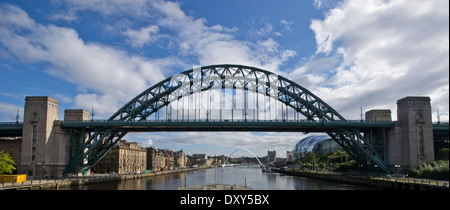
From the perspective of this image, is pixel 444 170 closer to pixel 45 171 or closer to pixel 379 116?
pixel 379 116

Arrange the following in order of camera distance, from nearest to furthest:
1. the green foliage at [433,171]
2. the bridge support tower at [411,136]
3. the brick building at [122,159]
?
the green foliage at [433,171] → the bridge support tower at [411,136] → the brick building at [122,159]

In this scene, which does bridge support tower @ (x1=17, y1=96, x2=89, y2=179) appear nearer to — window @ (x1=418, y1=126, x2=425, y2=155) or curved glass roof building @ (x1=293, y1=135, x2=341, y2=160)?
window @ (x1=418, y1=126, x2=425, y2=155)

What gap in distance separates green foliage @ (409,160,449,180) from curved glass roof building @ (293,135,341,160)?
79.8 m

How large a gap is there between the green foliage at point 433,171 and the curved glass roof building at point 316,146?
79.8m

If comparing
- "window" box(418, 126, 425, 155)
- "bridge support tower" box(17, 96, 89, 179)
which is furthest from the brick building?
"window" box(418, 126, 425, 155)

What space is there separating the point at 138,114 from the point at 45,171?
62.1ft

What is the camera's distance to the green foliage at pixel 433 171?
44.5 m

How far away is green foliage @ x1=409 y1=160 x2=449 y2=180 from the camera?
44534 millimetres

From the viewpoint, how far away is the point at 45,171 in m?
58.5

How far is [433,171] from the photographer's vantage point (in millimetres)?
47094

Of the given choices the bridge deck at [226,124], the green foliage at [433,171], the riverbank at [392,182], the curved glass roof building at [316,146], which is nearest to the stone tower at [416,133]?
the green foliage at [433,171]

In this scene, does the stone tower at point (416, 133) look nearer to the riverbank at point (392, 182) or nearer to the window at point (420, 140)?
the window at point (420, 140)

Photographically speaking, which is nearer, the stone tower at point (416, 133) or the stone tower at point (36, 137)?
the stone tower at point (416, 133)
